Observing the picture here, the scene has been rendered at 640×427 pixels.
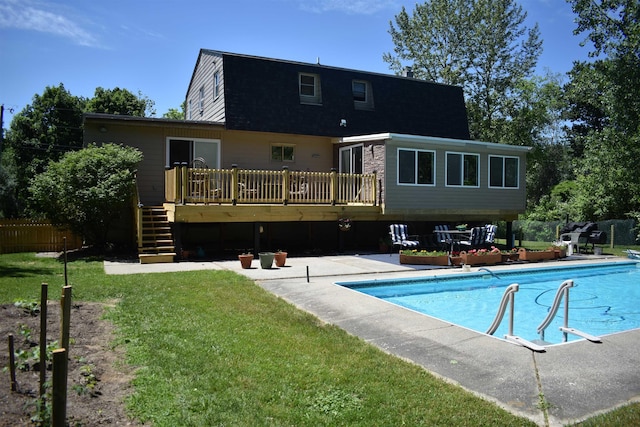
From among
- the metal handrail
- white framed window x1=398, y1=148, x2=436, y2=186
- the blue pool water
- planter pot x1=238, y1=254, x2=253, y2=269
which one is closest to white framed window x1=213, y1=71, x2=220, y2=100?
white framed window x1=398, y1=148, x2=436, y2=186

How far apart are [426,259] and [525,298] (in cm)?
316

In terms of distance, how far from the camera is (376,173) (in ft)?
53.9

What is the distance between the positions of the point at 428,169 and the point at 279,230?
19.5ft

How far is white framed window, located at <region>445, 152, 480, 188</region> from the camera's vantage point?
57.9ft

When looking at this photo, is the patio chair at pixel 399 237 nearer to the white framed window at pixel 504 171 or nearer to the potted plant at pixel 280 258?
the potted plant at pixel 280 258

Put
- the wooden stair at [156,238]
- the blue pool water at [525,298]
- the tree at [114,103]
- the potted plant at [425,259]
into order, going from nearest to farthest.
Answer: the blue pool water at [525,298] → the wooden stair at [156,238] → the potted plant at [425,259] → the tree at [114,103]

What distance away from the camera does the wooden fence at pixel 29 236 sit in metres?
15.0

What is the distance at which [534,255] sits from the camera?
15602mm

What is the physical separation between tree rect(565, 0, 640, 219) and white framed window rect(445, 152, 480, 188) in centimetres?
945

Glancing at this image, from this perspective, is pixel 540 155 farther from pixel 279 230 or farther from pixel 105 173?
pixel 105 173

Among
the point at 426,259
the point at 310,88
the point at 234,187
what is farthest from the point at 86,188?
the point at 426,259

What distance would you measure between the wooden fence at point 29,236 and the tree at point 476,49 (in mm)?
26709

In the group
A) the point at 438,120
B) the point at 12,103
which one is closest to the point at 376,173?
the point at 438,120

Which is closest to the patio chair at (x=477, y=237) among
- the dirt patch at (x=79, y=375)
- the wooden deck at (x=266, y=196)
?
the wooden deck at (x=266, y=196)
